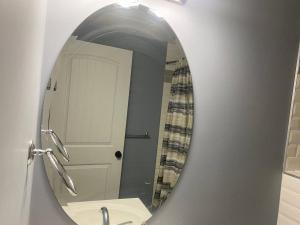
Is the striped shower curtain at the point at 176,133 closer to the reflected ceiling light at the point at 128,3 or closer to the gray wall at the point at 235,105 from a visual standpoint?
the gray wall at the point at 235,105

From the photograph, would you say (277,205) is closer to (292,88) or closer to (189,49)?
(292,88)

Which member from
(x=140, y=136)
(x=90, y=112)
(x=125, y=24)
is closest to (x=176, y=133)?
(x=140, y=136)

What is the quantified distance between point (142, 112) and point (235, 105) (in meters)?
0.48

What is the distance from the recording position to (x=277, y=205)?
1489 millimetres

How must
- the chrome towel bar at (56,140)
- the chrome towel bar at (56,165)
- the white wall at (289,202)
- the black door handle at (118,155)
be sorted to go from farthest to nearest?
1. the white wall at (289,202)
2. the black door handle at (118,155)
3. the chrome towel bar at (56,140)
4. the chrome towel bar at (56,165)

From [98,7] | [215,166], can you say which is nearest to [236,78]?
[215,166]

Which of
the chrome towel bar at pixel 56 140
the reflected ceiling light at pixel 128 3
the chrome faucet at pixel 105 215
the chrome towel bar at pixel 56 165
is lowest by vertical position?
the chrome faucet at pixel 105 215

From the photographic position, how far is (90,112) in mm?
1052

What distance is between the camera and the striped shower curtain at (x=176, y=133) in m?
1.20

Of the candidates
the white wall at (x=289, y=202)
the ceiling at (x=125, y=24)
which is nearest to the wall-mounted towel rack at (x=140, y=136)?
the ceiling at (x=125, y=24)

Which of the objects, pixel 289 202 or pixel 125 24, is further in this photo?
pixel 289 202

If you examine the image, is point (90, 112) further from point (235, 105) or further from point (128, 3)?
point (235, 105)

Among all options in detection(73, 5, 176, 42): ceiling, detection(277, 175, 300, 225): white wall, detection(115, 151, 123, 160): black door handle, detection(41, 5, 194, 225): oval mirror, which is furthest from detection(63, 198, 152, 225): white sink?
detection(277, 175, 300, 225): white wall

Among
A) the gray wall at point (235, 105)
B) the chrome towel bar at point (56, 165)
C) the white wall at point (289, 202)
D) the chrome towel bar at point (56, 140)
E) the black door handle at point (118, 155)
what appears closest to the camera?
the chrome towel bar at point (56, 165)
